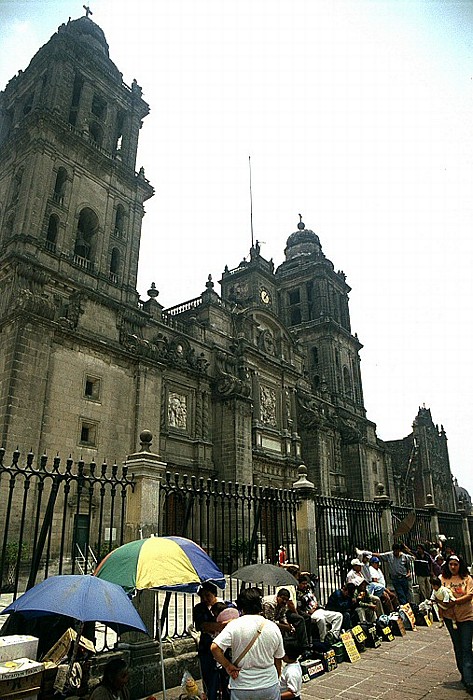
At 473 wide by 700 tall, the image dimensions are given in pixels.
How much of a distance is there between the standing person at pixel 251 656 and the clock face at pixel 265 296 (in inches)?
1417

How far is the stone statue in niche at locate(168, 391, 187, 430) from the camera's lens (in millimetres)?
24172

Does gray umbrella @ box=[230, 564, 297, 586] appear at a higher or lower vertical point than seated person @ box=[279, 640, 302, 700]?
higher

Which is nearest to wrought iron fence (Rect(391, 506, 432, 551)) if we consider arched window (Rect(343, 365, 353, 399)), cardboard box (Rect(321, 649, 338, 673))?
cardboard box (Rect(321, 649, 338, 673))

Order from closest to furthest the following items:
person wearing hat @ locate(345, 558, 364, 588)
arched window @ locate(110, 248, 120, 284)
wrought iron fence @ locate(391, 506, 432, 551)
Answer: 1. person wearing hat @ locate(345, 558, 364, 588)
2. wrought iron fence @ locate(391, 506, 432, 551)
3. arched window @ locate(110, 248, 120, 284)

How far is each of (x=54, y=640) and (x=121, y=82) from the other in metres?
29.5

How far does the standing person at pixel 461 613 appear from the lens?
7051mm

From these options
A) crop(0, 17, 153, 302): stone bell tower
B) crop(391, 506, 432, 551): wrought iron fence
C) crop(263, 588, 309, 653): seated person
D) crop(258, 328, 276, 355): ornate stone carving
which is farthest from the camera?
crop(258, 328, 276, 355): ornate stone carving

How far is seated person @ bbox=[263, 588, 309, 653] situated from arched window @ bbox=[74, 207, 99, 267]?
63.8 ft

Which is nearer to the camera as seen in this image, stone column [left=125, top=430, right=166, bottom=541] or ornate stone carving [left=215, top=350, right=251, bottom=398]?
stone column [left=125, top=430, right=166, bottom=541]

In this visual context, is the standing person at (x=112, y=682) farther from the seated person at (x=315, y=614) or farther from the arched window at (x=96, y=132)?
the arched window at (x=96, y=132)

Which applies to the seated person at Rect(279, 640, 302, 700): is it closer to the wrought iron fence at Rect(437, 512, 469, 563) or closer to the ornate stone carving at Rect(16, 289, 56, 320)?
the ornate stone carving at Rect(16, 289, 56, 320)

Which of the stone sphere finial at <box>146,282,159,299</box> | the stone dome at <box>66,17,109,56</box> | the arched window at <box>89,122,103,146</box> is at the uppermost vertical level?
the stone dome at <box>66,17,109,56</box>

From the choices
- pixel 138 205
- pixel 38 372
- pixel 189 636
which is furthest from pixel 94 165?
pixel 189 636

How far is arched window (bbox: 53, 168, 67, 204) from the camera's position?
74.4 ft
